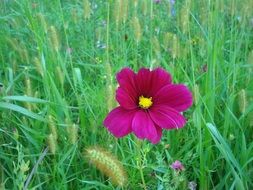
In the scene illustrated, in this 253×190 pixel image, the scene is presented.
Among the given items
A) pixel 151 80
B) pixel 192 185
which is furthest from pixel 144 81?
pixel 192 185

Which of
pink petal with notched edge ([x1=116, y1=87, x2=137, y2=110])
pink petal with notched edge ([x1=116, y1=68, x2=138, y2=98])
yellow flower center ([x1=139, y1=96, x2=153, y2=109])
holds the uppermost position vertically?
pink petal with notched edge ([x1=116, y1=68, x2=138, y2=98])

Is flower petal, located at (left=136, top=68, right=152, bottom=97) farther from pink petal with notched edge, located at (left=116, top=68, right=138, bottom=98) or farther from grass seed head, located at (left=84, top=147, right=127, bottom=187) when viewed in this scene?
grass seed head, located at (left=84, top=147, right=127, bottom=187)

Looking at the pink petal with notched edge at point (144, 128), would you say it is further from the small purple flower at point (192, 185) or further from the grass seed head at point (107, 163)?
the small purple flower at point (192, 185)

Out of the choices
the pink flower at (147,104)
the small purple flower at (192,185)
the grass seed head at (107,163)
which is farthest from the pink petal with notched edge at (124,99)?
the small purple flower at (192,185)

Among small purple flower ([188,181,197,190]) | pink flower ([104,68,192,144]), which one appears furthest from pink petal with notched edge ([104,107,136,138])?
small purple flower ([188,181,197,190])

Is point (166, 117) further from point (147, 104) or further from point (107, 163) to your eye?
point (107, 163)

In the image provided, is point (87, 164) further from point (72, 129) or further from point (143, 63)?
point (143, 63)

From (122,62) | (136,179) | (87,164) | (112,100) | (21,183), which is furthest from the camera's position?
(122,62)

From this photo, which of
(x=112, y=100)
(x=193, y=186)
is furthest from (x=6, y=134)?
(x=193, y=186)
